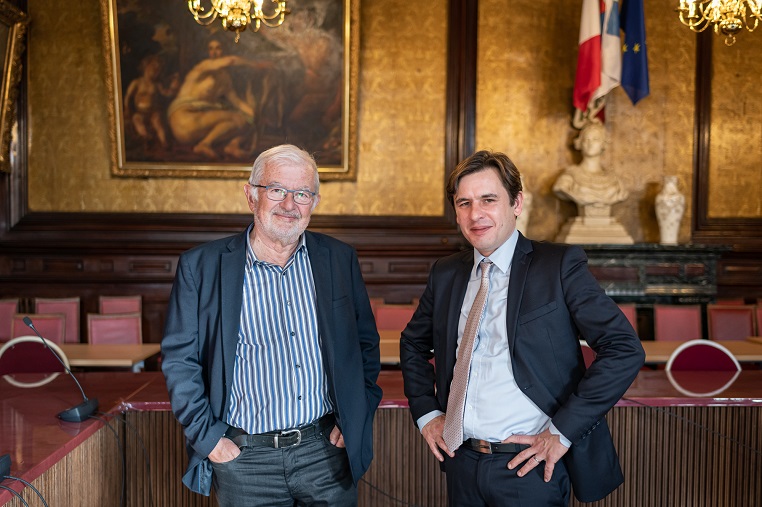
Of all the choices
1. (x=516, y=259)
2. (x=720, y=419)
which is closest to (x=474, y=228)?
(x=516, y=259)

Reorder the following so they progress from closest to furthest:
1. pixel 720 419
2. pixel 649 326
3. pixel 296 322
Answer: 1. pixel 296 322
2. pixel 720 419
3. pixel 649 326

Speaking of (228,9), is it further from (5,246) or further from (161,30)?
(5,246)

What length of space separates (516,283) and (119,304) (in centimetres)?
593

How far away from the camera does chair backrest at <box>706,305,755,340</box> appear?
20.4 ft

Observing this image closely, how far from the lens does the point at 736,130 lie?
26.2ft

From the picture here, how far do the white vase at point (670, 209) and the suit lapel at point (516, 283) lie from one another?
6.01 metres

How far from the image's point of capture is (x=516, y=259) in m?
1.96

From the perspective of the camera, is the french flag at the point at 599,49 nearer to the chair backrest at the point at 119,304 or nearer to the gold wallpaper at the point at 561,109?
the gold wallpaper at the point at 561,109

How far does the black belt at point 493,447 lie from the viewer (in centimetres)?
187

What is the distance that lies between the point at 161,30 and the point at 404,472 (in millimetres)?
6027

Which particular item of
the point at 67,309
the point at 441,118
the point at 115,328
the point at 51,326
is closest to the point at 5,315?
the point at 67,309

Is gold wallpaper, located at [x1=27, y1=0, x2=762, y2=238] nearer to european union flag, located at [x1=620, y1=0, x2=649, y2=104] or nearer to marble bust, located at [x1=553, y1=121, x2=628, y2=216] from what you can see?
marble bust, located at [x1=553, y1=121, x2=628, y2=216]

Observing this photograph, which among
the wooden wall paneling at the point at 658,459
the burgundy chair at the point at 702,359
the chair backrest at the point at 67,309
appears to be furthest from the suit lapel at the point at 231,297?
the chair backrest at the point at 67,309

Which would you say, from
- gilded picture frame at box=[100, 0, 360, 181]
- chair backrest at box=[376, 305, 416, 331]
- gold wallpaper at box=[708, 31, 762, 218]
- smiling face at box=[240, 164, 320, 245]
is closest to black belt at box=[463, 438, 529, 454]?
smiling face at box=[240, 164, 320, 245]
